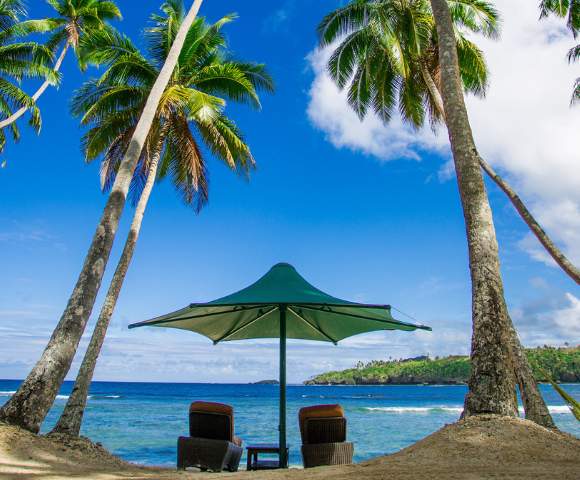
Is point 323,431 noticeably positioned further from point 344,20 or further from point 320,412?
point 344,20

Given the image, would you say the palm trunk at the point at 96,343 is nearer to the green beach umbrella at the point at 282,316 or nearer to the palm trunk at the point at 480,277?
the green beach umbrella at the point at 282,316

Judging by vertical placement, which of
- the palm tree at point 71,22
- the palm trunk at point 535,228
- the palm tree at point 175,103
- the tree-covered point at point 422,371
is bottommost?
the tree-covered point at point 422,371

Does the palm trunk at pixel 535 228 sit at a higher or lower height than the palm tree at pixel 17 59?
lower

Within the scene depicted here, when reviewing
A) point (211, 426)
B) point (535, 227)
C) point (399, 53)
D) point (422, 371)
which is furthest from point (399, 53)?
point (422, 371)

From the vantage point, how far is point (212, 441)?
259 inches

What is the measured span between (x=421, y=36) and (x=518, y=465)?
11640mm

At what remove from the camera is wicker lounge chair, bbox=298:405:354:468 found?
6.62 metres

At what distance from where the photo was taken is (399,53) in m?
12.6

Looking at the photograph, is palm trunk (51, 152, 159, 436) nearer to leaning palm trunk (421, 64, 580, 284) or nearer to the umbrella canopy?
the umbrella canopy

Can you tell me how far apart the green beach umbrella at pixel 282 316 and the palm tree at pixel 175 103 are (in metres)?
3.86

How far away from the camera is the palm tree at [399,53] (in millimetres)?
13102

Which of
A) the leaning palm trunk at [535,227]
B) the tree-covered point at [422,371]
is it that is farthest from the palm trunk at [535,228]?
the tree-covered point at [422,371]

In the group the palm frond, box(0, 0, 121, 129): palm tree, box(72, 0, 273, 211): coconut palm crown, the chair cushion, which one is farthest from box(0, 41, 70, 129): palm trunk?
the chair cushion

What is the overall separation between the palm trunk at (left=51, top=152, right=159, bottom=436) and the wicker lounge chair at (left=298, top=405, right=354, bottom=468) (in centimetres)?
336
